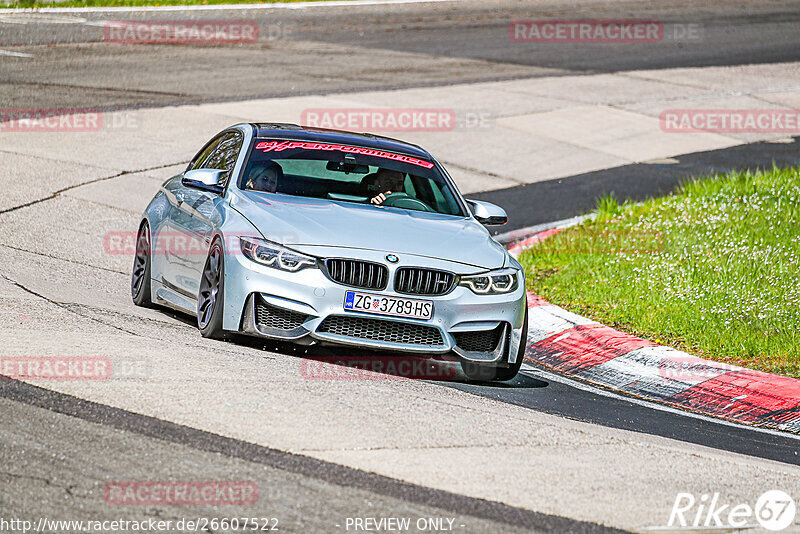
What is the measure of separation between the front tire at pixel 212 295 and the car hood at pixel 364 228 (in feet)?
1.08

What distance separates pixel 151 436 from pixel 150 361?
4.32 feet

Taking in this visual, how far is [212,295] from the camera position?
7.92 m

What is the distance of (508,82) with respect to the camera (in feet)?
71.8

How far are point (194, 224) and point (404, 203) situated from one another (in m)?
1.52

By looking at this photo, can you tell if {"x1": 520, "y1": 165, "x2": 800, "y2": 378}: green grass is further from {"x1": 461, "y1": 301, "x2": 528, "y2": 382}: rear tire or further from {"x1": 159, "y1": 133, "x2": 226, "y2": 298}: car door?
{"x1": 159, "y1": 133, "x2": 226, "y2": 298}: car door

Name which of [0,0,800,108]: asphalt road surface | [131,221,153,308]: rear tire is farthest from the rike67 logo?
[0,0,800,108]: asphalt road surface

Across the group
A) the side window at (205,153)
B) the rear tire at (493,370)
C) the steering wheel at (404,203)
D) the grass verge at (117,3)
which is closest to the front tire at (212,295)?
the steering wheel at (404,203)

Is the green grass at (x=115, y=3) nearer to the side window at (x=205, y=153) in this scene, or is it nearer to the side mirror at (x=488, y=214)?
the side window at (x=205, y=153)

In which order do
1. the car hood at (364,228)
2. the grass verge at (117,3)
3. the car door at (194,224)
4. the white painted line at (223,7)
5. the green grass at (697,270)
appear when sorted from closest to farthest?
1. the car hood at (364,228)
2. the car door at (194,224)
3. the green grass at (697,270)
4. the white painted line at (223,7)
5. the grass verge at (117,3)

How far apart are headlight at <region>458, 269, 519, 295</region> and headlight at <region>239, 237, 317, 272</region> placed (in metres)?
1.04

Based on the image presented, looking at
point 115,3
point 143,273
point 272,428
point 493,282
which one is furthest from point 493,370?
point 115,3

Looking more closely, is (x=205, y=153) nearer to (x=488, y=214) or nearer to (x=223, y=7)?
→ (x=488, y=214)

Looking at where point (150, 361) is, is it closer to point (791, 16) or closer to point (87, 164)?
point (87, 164)

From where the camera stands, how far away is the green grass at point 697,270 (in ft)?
31.2
